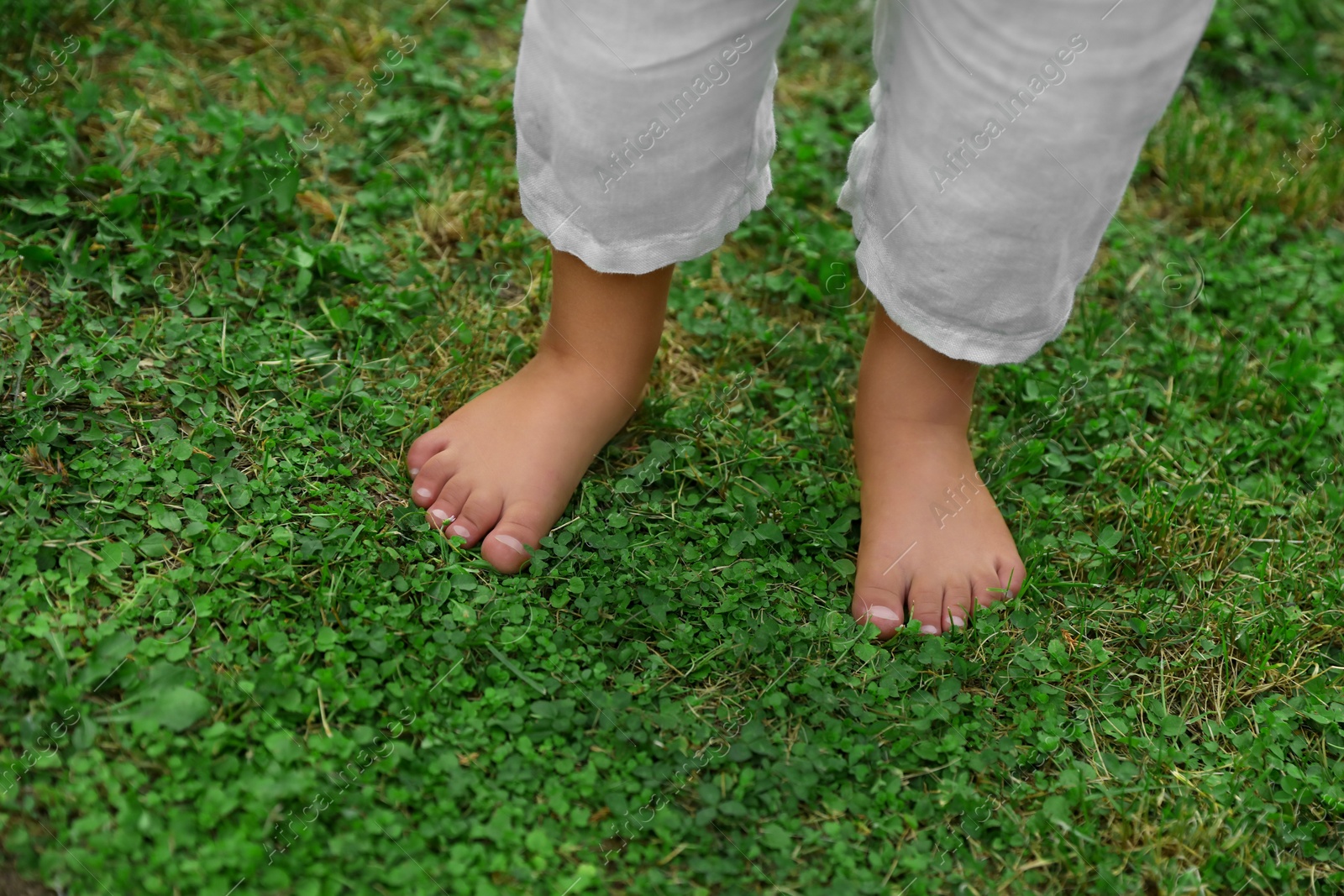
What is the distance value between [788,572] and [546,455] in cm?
45

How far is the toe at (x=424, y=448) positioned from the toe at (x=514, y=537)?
0.17 metres

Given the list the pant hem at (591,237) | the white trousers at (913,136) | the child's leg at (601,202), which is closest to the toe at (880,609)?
the white trousers at (913,136)

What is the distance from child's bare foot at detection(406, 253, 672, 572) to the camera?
169 cm

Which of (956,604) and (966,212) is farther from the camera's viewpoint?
(956,604)

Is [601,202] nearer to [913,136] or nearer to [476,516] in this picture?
[913,136]

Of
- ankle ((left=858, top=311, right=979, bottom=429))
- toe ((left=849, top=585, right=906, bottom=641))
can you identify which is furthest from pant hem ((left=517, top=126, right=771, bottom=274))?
toe ((left=849, top=585, right=906, bottom=641))

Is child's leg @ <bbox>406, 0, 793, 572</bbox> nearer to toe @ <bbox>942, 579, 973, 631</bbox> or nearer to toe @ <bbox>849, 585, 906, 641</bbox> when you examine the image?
toe @ <bbox>849, 585, 906, 641</bbox>

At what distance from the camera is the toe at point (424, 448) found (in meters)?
1.78

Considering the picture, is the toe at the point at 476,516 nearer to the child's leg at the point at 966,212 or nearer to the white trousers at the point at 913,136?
the white trousers at the point at 913,136

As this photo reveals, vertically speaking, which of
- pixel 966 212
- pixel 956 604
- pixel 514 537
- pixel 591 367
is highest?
pixel 966 212

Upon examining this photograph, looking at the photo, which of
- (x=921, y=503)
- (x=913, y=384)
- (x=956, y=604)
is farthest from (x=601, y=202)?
(x=956, y=604)

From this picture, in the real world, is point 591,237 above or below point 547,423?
above

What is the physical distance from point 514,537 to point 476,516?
0.07 meters

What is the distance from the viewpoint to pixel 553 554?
173cm
